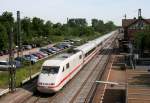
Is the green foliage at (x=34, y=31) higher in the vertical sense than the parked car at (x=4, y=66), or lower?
higher

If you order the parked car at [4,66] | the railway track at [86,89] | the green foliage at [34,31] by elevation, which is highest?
the green foliage at [34,31]

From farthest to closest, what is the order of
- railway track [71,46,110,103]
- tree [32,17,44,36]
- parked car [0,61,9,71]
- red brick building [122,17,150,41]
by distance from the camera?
tree [32,17,44,36] → red brick building [122,17,150,41] → parked car [0,61,9,71] → railway track [71,46,110,103]

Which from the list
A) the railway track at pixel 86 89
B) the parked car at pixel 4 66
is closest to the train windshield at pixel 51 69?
the railway track at pixel 86 89

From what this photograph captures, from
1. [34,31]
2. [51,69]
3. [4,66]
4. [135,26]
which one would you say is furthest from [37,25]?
[51,69]

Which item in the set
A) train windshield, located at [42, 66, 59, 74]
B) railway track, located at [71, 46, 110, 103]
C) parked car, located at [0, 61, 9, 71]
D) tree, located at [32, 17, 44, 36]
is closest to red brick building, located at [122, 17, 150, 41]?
tree, located at [32, 17, 44, 36]

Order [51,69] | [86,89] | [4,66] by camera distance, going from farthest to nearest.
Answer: [4,66] < [86,89] < [51,69]

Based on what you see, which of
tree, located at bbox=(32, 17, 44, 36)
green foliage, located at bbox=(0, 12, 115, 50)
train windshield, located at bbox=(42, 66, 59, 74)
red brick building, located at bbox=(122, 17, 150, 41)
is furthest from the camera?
tree, located at bbox=(32, 17, 44, 36)

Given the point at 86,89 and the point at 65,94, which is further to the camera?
the point at 86,89

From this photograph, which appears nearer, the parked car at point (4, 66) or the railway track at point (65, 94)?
the railway track at point (65, 94)

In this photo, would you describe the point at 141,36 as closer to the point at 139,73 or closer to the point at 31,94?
the point at 139,73

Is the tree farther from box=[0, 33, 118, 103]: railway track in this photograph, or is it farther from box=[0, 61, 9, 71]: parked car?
box=[0, 33, 118, 103]: railway track

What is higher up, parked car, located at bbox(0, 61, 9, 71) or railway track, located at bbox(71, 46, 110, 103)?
parked car, located at bbox(0, 61, 9, 71)

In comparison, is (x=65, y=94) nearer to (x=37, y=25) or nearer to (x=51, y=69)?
(x=51, y=69)

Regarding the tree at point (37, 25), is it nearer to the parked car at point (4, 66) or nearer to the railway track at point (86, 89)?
the parked car at point (4, 66)
